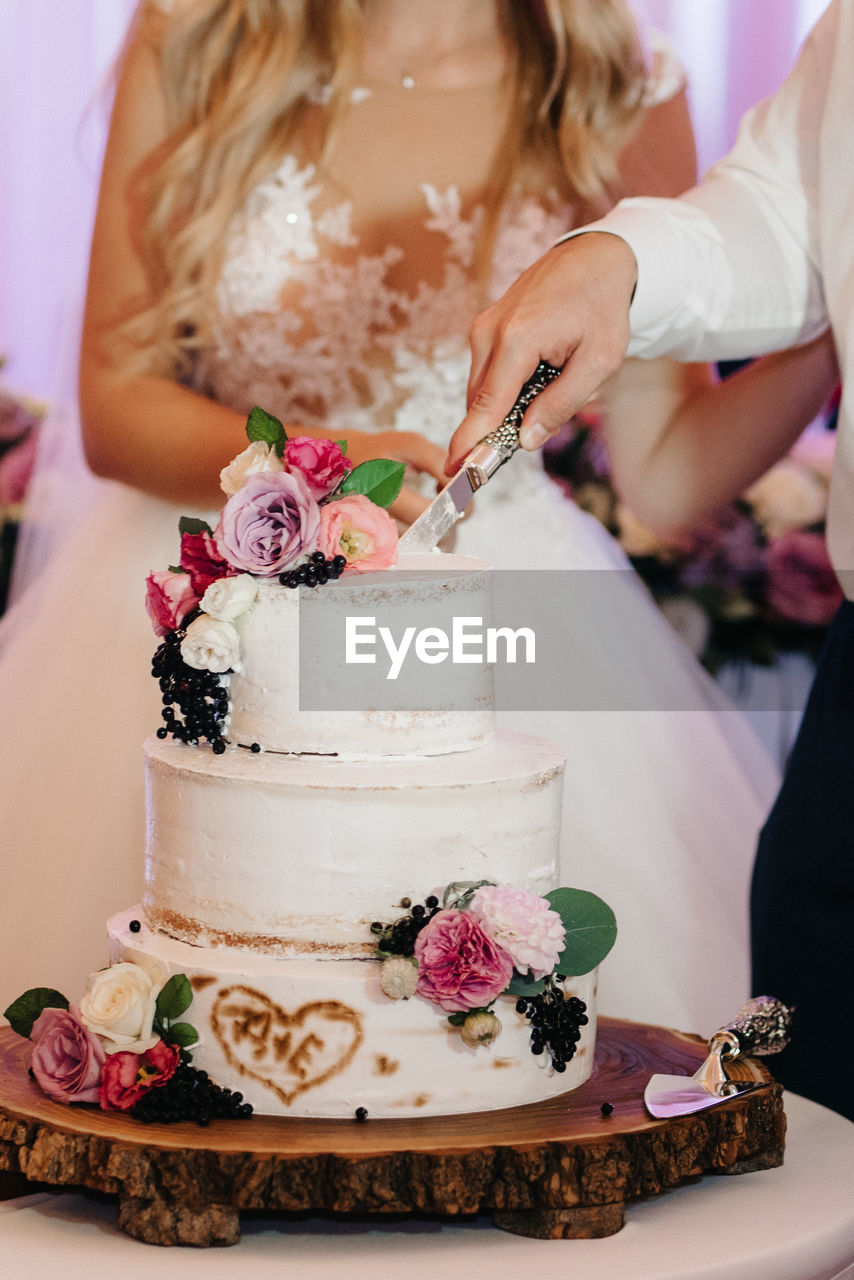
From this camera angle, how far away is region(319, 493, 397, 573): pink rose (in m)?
1.20

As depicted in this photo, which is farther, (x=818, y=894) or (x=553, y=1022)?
(x=818, y=894)

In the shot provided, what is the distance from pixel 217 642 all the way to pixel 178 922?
0.82 feet

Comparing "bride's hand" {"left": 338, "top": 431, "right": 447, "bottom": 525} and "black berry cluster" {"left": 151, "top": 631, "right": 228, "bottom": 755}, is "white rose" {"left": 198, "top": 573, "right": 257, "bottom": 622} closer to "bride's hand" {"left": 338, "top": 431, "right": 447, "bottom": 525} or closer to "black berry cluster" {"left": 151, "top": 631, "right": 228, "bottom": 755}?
"black berry cluster" {"left": 151, "top": 631, "right": 228, "bottom": 755}

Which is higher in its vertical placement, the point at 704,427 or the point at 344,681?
the point at 704,427

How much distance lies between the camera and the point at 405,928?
3.71 feet

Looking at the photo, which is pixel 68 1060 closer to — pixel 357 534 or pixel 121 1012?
pixel 121 1012

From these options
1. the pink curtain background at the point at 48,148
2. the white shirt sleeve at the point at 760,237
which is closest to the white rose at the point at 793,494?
the pink curtain background at the point at 48,148

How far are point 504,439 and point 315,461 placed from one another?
0.22 meters

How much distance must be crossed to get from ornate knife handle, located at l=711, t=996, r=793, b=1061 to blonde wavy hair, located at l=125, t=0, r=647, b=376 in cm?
135

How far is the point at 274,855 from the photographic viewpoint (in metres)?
1.15

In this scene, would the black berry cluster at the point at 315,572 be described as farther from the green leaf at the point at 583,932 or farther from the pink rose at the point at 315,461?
the green leaf at the point at 583,932

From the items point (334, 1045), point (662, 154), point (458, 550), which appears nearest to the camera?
point (334, 1045)

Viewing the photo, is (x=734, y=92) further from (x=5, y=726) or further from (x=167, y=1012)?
(x=167, y=1012)

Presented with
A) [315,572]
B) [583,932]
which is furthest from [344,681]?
[583,932]
